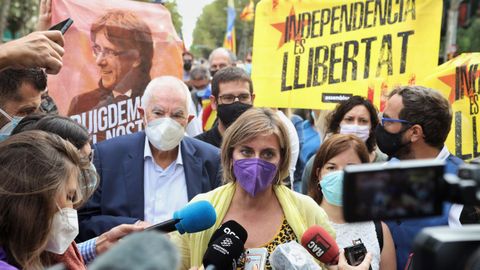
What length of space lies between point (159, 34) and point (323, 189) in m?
2.37

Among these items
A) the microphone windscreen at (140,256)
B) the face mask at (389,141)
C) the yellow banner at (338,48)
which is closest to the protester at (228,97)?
the yellow banner at (338,48)

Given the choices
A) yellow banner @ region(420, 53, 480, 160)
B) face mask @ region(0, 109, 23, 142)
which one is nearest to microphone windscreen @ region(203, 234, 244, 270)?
face mask @ region(0, 109, 23, 142)

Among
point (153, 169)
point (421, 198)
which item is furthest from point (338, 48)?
point (421, 198)

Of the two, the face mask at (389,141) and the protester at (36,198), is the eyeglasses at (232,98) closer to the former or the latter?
the face mask at (389,141)

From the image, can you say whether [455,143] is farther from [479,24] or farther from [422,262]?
[479,24]

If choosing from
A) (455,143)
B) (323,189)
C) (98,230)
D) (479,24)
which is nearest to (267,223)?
(323,189)

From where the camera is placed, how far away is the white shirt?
12.8 ft

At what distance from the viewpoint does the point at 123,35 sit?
5.25 metres

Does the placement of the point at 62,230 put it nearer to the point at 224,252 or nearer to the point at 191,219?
the point at 191,219

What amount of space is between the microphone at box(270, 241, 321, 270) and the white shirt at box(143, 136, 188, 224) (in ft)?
4.34

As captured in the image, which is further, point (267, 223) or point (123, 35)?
point (123, 35)

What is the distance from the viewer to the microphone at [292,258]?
8.44 feet

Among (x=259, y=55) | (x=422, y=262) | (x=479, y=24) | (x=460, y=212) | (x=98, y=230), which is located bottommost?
(x=98, y=230)

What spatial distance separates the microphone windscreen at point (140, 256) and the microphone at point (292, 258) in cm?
173
